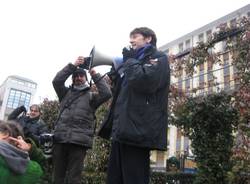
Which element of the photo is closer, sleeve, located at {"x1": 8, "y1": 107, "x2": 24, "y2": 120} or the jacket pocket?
the jacket pocket

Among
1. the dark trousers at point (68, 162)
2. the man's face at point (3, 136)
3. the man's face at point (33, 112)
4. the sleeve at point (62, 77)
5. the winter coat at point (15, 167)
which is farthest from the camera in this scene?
the man's face at point (33, 112)

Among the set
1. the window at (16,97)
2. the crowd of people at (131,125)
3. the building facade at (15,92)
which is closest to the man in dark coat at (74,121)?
the crowd of people at (131,125)

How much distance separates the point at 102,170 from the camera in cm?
711

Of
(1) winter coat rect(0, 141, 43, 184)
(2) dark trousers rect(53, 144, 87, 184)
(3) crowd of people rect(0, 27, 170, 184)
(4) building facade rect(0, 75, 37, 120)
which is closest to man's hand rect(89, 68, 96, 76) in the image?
(3) crowd of people rect(0, 27, 170, 184)

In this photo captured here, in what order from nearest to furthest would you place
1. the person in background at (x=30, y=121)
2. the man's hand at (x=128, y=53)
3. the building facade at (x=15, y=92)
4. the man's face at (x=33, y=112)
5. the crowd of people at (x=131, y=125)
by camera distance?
the crowd of people at (x=131, y=125) → the man's hand at (x=128, y=53) → the person in background at (x=30, y=121) → the man's face at (x=33, y=112) → the building facade at (x=15, y=92)

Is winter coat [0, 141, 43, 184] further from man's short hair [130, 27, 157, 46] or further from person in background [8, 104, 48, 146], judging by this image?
person in background [8, 104, 48, 146]

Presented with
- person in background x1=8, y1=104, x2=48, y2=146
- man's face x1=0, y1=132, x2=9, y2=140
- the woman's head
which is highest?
person in background x1=8, y1=104, x2=48, y2=146

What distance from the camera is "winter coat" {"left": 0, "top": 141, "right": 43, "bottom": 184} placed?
214 centimetres

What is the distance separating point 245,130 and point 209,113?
0.89 metres

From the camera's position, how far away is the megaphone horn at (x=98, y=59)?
3432mm

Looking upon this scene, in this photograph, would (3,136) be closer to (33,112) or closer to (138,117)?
(138,117)

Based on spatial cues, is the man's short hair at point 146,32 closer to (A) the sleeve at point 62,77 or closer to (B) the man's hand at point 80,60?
(B) the man's hand at point 80,60

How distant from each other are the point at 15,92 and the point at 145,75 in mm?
36145

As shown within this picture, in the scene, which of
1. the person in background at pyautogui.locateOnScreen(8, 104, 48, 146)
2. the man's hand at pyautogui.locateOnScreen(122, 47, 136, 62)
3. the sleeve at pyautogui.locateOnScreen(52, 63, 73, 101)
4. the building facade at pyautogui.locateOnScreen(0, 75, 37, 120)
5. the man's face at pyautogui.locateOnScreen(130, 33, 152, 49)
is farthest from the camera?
the building facade at pyautogui.locateOnScreen(0, 75, 37, 120)
